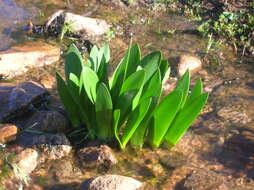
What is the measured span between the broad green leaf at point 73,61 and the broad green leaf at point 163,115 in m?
0.63

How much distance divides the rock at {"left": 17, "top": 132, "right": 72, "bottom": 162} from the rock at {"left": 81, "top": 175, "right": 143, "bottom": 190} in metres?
0.40

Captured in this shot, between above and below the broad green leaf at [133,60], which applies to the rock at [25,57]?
below

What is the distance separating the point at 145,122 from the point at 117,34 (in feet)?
7.52

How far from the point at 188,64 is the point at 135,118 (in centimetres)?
171

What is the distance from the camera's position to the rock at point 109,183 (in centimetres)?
245

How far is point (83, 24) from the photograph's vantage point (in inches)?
184

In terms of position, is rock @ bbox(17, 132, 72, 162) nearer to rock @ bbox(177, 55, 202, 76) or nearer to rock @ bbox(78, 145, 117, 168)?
rock @ bbox(78, 145, 117, 168)

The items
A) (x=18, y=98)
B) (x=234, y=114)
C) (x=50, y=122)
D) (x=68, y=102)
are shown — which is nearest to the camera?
(x=68, y=102)

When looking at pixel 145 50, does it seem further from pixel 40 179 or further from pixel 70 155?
pixel 40 179

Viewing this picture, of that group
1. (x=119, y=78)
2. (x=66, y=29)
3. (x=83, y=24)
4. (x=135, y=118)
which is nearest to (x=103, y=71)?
(x=119, y=78)

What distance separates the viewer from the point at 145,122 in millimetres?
2721

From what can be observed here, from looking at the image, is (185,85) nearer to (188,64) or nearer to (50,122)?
(50,122)

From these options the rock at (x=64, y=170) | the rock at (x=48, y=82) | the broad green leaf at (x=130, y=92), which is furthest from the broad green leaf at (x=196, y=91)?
the rock at (x=48, y=82)

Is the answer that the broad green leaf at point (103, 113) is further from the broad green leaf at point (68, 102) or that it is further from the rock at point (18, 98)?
the rock at point (18, 98)
